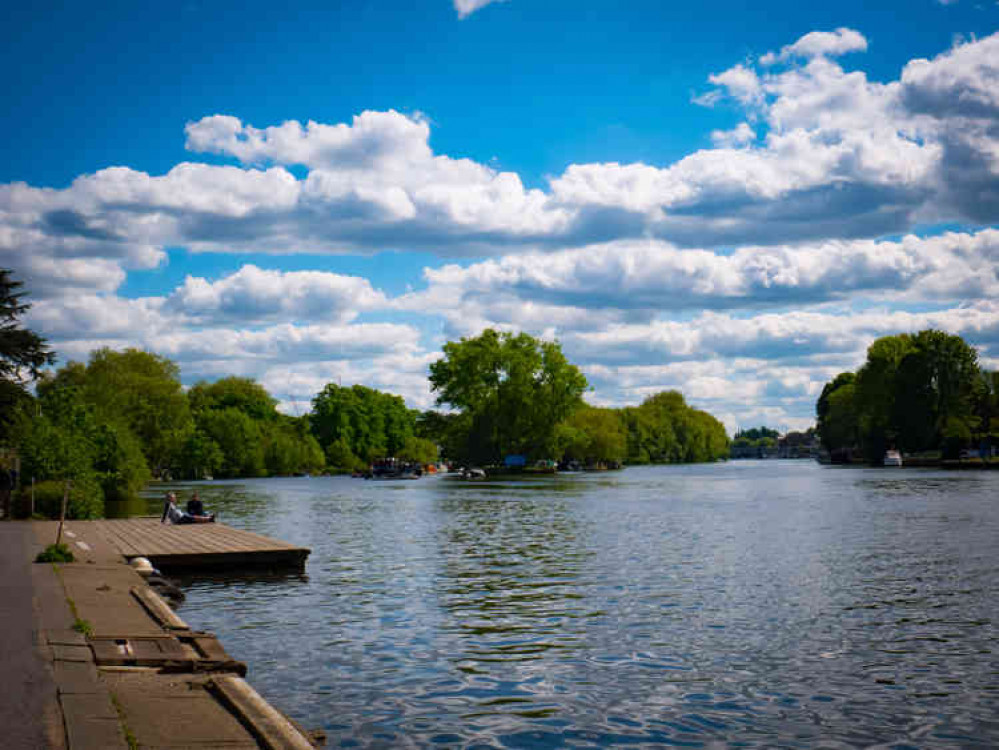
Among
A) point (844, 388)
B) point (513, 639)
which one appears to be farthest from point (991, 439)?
point (513, 639)

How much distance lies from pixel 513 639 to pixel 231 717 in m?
7.34

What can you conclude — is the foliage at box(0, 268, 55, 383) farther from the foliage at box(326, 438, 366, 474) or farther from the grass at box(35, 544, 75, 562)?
the foliage at box(326, 438, 366, 474)

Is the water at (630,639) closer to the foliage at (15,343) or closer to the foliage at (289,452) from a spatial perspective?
the foliage at (15,343)

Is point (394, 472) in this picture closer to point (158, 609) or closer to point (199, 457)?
point (199, 457)

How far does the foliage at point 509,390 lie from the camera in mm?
128875

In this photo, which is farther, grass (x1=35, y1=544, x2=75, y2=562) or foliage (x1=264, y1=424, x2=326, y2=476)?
foliage (x1=264, y1=424, x2=326, y2=476)

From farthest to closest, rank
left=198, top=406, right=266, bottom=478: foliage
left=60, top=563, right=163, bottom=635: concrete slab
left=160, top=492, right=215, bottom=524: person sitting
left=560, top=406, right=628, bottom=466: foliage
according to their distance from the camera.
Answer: left=560, top=406, right=628, bottom=466: foliage < left=198, top=406, right=266, bottom=478: foliage < left=160, top=492, right=215, bottom=524: person sitting < left=60, top=563, right=163, bottom=635: concrete slab

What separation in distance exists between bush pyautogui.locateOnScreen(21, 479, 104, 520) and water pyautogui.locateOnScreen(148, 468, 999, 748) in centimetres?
1192

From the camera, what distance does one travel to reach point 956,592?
21.0m

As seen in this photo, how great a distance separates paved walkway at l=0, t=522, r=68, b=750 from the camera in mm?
8305

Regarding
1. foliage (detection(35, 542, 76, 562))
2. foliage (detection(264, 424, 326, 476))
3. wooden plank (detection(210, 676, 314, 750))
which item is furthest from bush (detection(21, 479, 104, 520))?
→ foliage (detection(264, 424, 326, 476))

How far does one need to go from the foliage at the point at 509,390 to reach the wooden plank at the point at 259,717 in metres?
117

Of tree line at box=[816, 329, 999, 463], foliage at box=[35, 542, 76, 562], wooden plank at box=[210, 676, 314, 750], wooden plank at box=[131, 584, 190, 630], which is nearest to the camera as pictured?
wooden plank at box=[210, 676, 314, 750]

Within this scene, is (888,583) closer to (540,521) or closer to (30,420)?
(540,521)
